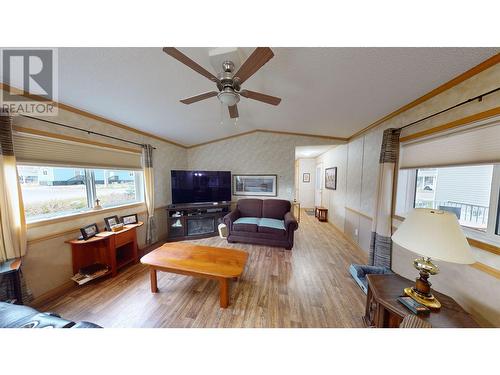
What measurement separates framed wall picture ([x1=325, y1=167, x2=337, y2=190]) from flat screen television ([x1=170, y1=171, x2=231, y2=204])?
2.95 metres

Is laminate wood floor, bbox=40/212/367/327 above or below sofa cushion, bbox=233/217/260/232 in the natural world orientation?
below

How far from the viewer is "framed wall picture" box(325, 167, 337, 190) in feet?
14.3

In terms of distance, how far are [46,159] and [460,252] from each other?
3.65 metres

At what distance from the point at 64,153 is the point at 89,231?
3.32 feet

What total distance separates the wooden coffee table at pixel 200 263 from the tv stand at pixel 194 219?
1.30 metres

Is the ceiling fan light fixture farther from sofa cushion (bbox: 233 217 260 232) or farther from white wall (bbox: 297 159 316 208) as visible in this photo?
white wall (bbox: 297 159 316 208)

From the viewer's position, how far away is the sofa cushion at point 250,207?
144 inches

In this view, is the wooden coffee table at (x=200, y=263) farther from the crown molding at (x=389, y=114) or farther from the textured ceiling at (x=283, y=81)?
the crown molding at (x=389, y=114)

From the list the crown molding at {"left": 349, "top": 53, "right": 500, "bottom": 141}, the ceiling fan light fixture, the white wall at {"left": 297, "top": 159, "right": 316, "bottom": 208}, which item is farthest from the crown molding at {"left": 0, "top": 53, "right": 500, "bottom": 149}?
the white wall at {"left": 297, "top": 159, "right": 316, "bottom": 208}

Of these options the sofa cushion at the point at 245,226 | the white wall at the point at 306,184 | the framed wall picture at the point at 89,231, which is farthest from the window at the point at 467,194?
the white wall at the point at 306,184

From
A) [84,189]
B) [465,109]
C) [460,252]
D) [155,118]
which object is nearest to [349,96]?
[465,109]

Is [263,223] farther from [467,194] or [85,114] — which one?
[85,114]

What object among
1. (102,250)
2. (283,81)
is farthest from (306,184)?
(102,250)
